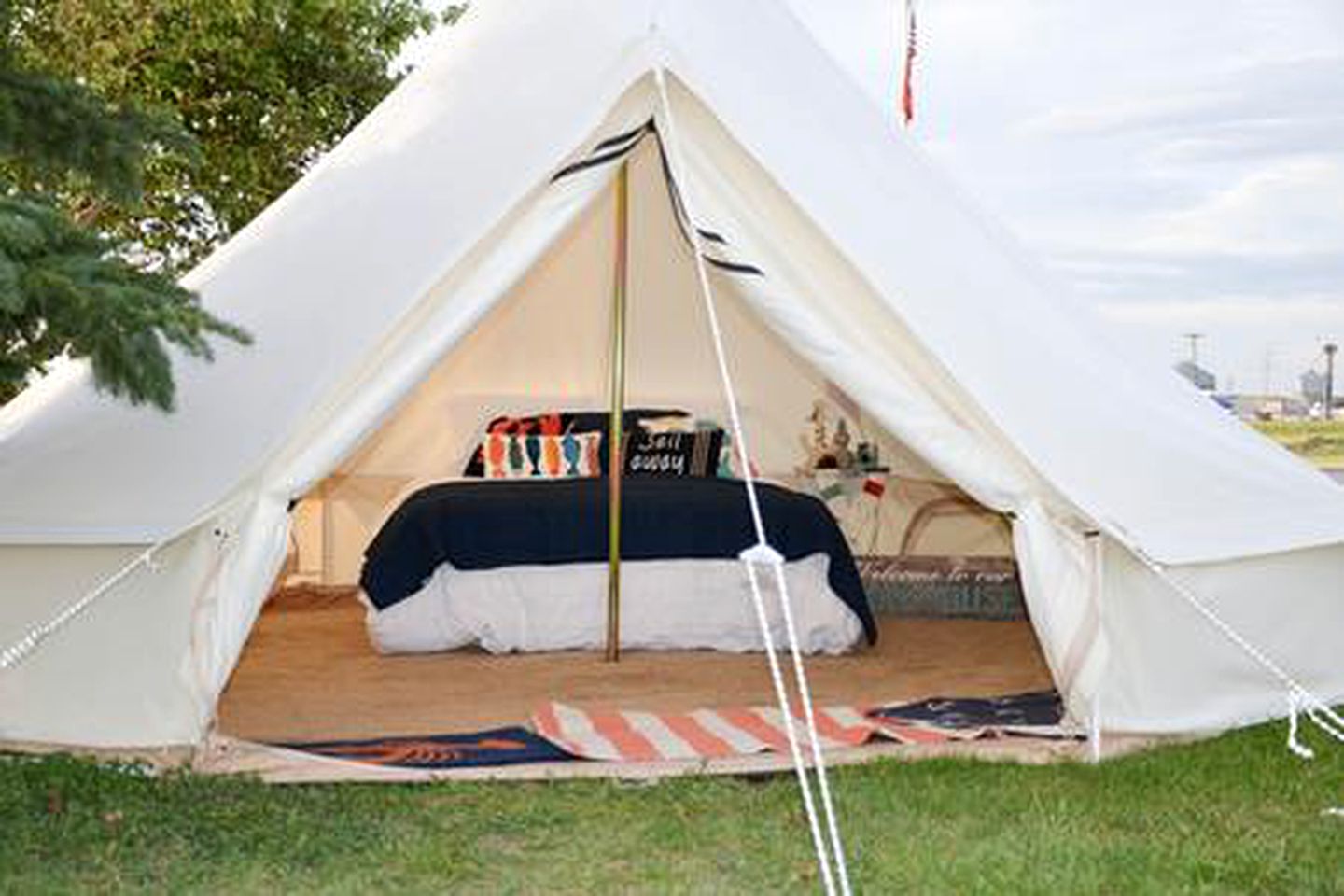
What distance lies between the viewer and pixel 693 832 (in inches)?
132

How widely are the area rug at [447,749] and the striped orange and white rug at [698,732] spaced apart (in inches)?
2.2

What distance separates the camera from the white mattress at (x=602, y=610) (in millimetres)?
5508

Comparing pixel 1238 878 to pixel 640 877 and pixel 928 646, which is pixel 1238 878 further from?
pixel 928 646

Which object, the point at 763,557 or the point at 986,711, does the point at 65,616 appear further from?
the point at 986,711

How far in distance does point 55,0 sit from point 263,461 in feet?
17.3

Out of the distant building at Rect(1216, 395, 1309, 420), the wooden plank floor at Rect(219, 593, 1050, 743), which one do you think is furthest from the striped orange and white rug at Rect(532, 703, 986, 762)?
the distant building at Rect(1216, 395, 1309, 420)

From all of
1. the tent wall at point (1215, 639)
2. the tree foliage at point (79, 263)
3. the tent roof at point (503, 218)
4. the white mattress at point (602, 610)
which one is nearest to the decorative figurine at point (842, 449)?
the white mattress at point (602, 610)

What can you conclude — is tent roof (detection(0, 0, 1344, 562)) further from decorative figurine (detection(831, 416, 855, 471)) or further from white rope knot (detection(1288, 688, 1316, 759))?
decorative figurine (detection(831, 416, 855, 471))

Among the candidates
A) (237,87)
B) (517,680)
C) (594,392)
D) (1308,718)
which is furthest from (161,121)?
(237,87)

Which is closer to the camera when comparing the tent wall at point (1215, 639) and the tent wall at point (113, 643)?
the tent wall at point (113, 643)

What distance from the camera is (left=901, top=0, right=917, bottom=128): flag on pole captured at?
6398mm

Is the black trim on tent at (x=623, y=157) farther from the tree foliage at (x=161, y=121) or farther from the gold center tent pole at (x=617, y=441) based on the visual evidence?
the gold center tent pole at (x=617, y=441)

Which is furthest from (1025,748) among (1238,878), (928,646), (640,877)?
(928,646)

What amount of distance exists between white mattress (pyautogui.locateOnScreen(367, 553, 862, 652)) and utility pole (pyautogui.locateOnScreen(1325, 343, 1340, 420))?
16464mm
